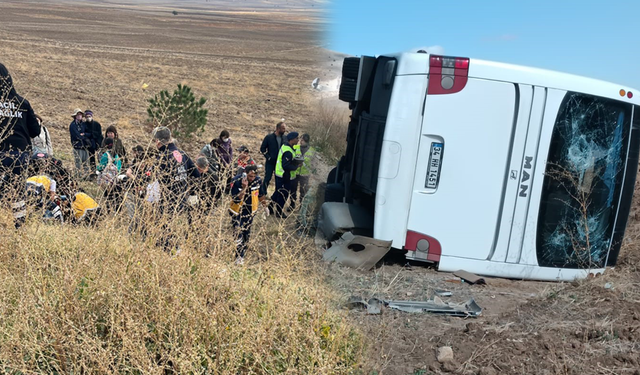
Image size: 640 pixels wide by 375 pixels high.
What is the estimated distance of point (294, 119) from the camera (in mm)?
21516

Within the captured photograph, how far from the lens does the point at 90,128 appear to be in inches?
373

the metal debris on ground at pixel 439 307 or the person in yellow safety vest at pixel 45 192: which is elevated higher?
the person in yellow safety vest at pixel 45 192

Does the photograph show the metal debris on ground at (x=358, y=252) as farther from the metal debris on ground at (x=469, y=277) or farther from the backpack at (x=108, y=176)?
the backpack at (x=108, y=176)

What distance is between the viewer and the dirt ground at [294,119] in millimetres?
3451

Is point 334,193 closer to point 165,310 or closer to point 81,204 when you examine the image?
point 81,204

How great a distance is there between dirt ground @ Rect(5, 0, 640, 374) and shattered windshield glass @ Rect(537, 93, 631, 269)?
13.6 inches

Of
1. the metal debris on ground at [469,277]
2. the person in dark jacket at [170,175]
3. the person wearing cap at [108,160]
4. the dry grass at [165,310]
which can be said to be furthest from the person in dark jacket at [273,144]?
the dry grass at [165,310]

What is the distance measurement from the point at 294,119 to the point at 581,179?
1681 centimetres

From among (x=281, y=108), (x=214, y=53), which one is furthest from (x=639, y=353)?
(x=214, y=53)

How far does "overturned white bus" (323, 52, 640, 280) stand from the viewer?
16.6 ft

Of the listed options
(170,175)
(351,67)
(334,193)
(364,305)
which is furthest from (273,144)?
(364,305)

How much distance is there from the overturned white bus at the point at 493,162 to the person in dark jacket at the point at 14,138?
301 cm

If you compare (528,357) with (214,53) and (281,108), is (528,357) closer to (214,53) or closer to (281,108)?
(281,108)

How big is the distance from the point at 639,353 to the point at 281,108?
22.9 meters
